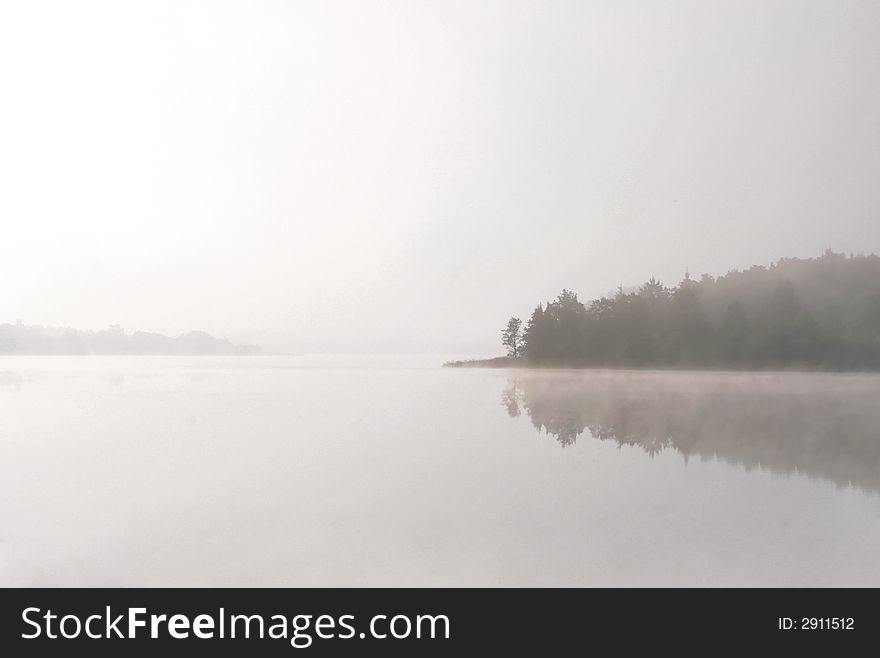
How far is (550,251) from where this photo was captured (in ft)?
10.2

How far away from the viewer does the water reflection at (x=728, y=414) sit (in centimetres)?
269

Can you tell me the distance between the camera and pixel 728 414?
2.79m

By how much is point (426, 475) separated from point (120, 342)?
6.72ft

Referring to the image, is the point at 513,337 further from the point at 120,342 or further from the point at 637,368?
the point at 120,342

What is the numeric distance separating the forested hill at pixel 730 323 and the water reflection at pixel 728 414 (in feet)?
0.33

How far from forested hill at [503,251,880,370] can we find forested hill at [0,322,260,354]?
70.6 inches

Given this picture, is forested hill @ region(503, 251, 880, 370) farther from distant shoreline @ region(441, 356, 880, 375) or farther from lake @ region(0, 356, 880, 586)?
lake @ region(0, 356, 880, 586)

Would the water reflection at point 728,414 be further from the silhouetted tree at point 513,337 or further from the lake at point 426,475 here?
the silhouetted tree at point 513,337

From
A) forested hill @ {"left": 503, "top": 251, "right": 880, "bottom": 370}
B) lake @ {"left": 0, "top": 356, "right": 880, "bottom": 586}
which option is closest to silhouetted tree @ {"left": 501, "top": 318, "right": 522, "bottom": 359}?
forested hill @ {"left": 503, "top": 251, "right": 880, "bottom": 370}

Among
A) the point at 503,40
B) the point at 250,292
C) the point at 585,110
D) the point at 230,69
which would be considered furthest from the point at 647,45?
the point at 250,292

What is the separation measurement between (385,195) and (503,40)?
1.11 metres

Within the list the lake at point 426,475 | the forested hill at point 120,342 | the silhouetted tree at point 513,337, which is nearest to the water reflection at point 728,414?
the lake at point 426,475

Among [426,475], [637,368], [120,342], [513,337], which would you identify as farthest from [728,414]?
[120,342]

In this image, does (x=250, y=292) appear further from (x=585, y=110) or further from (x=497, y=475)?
(x=585, y=110)
